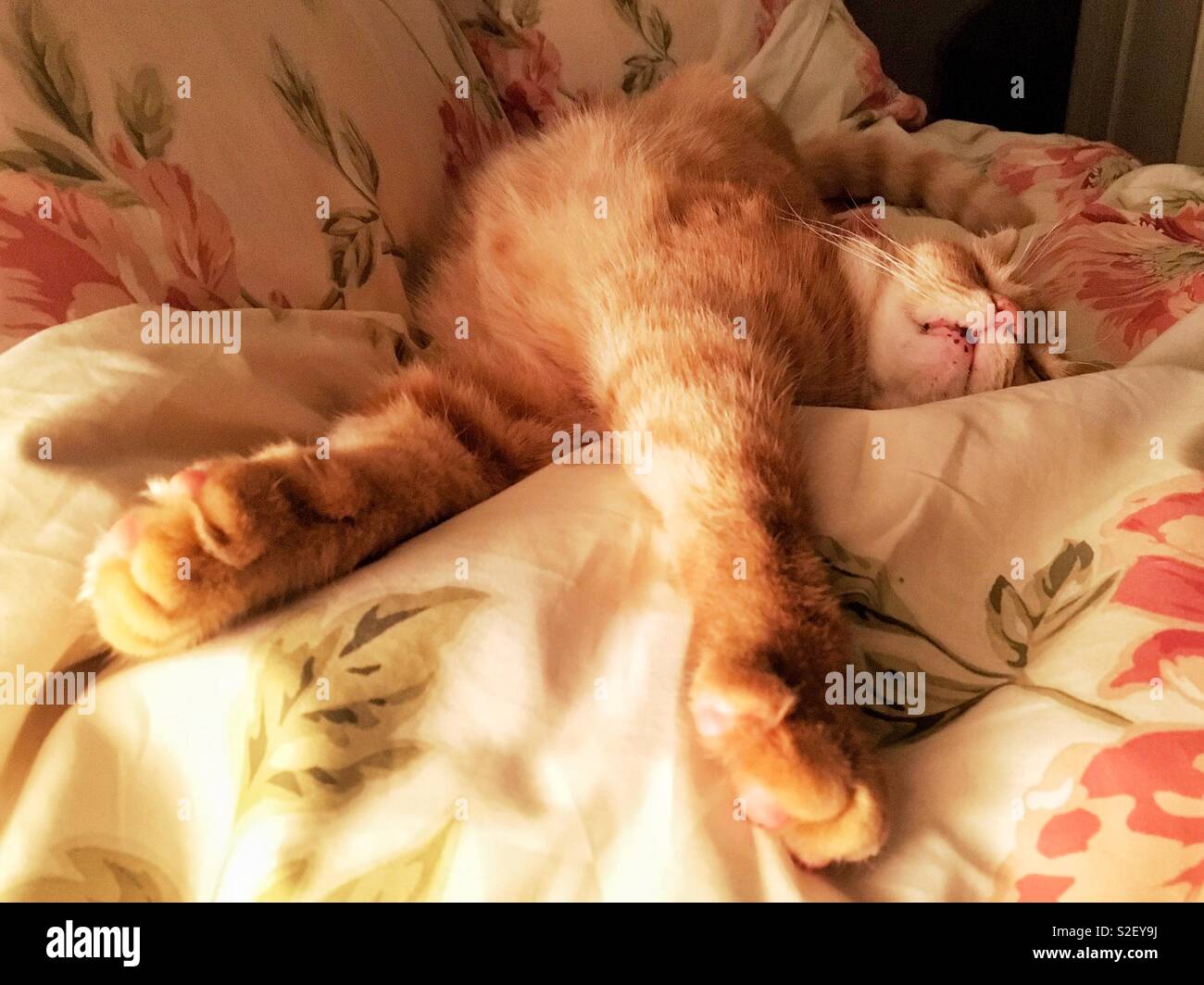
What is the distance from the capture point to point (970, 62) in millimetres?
2355

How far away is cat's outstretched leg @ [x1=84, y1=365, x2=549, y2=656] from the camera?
51cm

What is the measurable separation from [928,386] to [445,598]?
708 millimetres

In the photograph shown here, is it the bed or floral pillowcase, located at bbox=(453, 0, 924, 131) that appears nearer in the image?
the bed

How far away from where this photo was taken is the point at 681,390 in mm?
743

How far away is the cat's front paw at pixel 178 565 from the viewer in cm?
51

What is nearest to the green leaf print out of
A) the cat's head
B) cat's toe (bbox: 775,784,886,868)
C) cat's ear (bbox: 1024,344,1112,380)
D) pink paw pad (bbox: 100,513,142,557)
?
pink paw pad (bbox: 100,513,142,557)

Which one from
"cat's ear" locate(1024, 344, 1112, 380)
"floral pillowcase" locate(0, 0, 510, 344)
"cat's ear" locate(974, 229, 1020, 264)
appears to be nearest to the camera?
"floral pillowcase" locate(0, 0, 510, 344)

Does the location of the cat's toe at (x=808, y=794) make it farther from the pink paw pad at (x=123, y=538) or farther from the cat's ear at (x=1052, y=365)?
the cat's ear at (x=1052, y=365)

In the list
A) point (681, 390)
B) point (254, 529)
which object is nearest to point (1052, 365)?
point (681, 390)

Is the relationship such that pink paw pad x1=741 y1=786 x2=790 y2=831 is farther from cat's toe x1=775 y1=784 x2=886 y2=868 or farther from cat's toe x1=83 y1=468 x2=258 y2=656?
cat's toe x1=83 y1=468 x2=258 y2=656

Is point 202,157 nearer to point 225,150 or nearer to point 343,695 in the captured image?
point 225,150

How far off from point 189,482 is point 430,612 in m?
0.18
